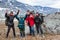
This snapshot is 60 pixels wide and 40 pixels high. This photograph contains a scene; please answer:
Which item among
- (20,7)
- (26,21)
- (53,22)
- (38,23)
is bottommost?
(53,22)

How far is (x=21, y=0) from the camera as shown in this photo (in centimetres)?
2014

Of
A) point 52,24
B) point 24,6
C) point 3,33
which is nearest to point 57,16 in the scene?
point 52,24

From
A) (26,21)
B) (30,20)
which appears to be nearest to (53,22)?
(30,20)

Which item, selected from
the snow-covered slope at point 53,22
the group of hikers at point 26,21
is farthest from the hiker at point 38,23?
the snow-covered slope at point 53,22

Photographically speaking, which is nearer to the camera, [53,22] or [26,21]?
[26,21]

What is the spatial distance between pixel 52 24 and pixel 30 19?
116 inches

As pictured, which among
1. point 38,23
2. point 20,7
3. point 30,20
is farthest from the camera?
point 20,7

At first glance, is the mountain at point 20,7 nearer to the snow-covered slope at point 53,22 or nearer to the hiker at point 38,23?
the snow-covered slope at point 53,22

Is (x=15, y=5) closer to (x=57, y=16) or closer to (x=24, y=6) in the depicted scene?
(x=24, y=6)

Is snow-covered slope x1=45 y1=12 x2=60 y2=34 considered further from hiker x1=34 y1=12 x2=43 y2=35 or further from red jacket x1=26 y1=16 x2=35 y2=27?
red jacket x1=26 y1=16 x2=35 y2=27

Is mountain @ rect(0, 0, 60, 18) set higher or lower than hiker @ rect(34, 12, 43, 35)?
higher

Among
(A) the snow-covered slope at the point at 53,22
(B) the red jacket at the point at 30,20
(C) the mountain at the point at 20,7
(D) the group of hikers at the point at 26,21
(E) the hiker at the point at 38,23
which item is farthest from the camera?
(C) the mountain at the point at 20,7

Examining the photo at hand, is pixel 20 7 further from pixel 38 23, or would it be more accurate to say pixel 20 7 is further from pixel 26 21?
pixel 26 21

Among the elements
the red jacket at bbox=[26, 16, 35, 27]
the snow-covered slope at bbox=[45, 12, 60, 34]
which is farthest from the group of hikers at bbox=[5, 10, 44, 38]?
the snow-covered slope at bbox=[45, 12, 60, 34]
